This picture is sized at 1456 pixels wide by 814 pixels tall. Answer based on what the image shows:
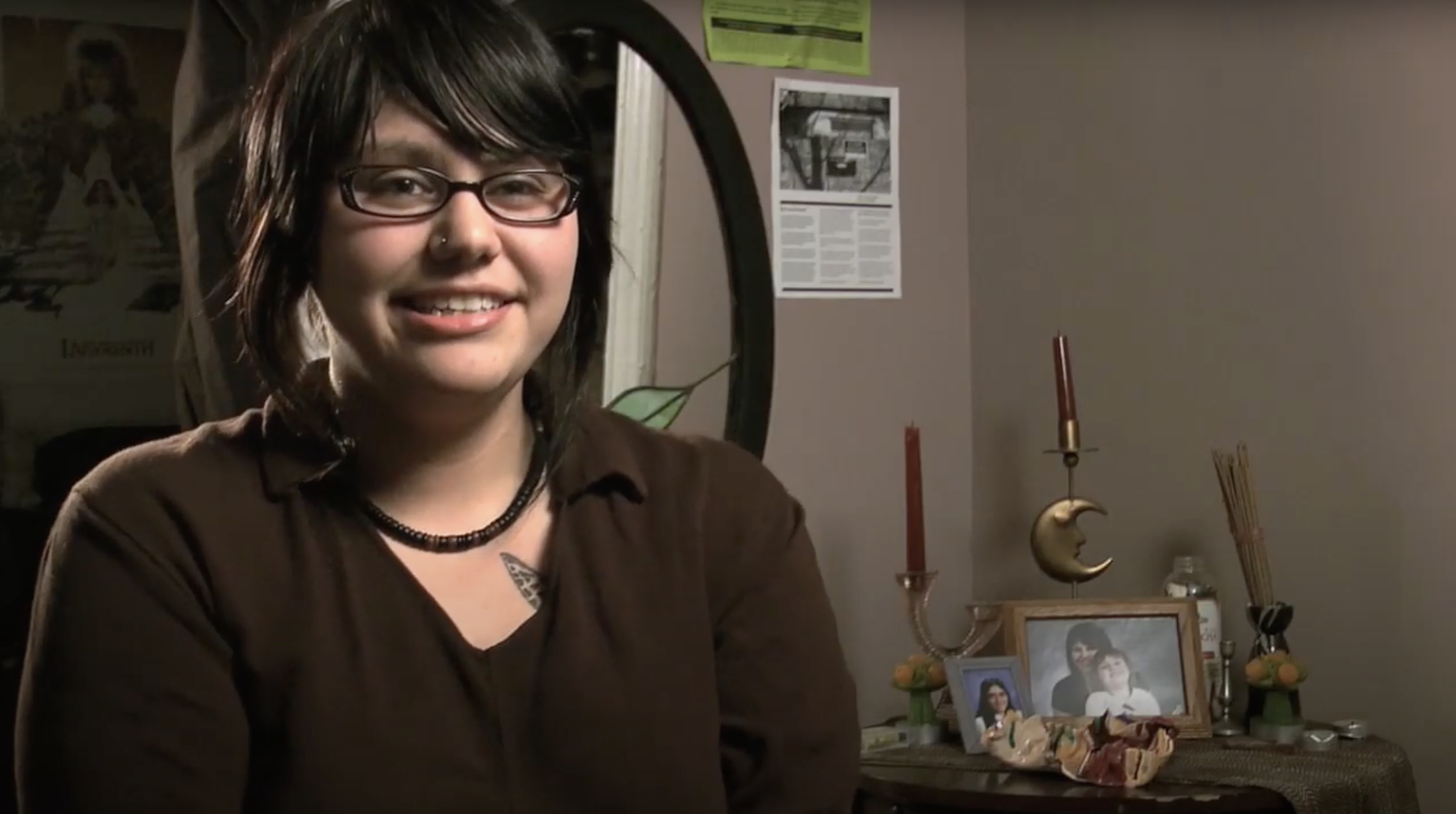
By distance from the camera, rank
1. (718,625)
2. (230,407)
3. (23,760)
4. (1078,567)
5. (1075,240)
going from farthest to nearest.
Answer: (1075,240)
(1078,567)
(230,407)
(718,625)
(23,760)

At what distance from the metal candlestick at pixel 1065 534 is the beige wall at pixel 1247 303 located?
0.45 ft

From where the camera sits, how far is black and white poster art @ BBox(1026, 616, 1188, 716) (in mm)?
1492

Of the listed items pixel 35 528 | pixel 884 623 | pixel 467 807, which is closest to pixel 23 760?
pixel 467 807

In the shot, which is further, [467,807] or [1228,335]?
[1228,335]

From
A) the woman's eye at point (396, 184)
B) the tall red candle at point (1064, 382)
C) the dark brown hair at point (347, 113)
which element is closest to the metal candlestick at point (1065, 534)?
the tall red candle at point (1064, 382)

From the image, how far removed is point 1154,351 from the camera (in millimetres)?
1711

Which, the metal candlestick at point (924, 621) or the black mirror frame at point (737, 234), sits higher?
the black mirror frame at point (737, 234)

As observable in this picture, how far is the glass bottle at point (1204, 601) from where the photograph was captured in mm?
1544

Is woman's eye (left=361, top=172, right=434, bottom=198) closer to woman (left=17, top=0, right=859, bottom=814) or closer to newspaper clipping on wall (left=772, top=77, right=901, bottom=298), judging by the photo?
woman (left=17, top=0, right=859, bottom=814)

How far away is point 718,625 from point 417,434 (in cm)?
22

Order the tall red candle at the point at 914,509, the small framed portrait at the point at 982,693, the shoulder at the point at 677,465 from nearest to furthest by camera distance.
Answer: the shoulder at the point at 677,465 → the small framed portrait at the point at 982,693 → the tall red candle at the point at 914,509

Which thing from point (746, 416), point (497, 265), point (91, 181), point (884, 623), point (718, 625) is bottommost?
point (884, 623)

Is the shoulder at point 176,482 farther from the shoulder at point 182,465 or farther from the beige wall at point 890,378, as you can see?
the beige wall at point 890,378

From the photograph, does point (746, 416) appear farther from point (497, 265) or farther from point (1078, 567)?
point (497, 265)
